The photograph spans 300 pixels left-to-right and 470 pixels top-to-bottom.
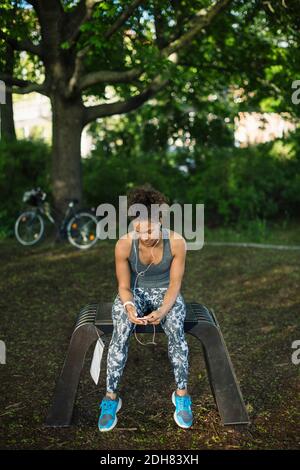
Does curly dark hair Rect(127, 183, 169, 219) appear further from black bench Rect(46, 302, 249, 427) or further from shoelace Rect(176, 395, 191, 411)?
shoelace Rect(176, 395, 191, 411)

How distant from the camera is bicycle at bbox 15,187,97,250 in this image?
9.84 metres

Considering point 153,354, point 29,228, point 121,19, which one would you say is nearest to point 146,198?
point 153,354

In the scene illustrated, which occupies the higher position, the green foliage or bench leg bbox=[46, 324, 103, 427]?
the green foliage

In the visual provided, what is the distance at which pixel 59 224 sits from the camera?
10.1 m

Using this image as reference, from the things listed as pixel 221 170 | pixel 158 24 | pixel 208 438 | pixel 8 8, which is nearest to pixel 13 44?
pixel 8 8

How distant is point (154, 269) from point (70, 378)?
90 centimetres

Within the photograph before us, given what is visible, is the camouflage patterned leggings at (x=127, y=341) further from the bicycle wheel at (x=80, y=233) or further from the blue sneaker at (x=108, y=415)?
the bicycle wheel at (x=80, y=233)

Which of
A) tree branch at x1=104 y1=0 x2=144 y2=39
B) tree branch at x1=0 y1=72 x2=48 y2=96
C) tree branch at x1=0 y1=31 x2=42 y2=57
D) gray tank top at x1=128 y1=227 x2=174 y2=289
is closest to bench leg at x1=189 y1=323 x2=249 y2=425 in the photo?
gray tank top at x1=128 y1=227 x2=174 y2=289

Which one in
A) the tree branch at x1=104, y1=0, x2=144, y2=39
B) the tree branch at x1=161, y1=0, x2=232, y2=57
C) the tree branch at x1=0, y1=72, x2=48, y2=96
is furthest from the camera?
the tree branch at x1=0, y1=72, x2=48, y2=96

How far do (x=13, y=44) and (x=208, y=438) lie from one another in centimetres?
764

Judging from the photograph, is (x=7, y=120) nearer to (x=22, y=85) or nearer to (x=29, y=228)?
(x=22, y=85)

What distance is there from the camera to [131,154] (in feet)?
44.5

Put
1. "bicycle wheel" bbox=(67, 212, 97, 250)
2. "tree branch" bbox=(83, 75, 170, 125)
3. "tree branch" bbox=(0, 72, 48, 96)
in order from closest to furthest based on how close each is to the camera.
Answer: "tree branch" bbox=(0, 72, 48, 96)
"bicycle wheel" bbox=(67, 212, 97, 250)
"tree branch" bbox=(83, 75, 170, 125)

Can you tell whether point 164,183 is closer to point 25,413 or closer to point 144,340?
point 144,340
